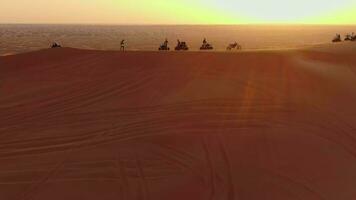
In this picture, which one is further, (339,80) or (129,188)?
(339,80)

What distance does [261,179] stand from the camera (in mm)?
5574

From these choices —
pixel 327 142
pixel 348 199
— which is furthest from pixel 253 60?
pixel 348 199

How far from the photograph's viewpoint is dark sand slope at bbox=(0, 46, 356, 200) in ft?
18.0

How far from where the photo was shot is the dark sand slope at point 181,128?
550 cm

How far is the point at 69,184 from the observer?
5.52m

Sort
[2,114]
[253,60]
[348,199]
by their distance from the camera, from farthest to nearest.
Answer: [253,60]
[2,114]
[348,199]

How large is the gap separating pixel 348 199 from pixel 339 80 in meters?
4.79

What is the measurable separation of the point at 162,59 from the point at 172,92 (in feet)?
8.02

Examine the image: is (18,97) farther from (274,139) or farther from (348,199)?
(348,199)

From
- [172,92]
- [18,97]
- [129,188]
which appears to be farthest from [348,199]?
[18,97]

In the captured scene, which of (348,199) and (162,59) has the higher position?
(162,59)

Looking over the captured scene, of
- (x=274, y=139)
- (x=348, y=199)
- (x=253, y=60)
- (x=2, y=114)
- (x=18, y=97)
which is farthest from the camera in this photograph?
(x=253, y=60)

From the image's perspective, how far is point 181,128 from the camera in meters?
7.09

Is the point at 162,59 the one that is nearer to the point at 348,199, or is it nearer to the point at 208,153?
the point at 208,153
